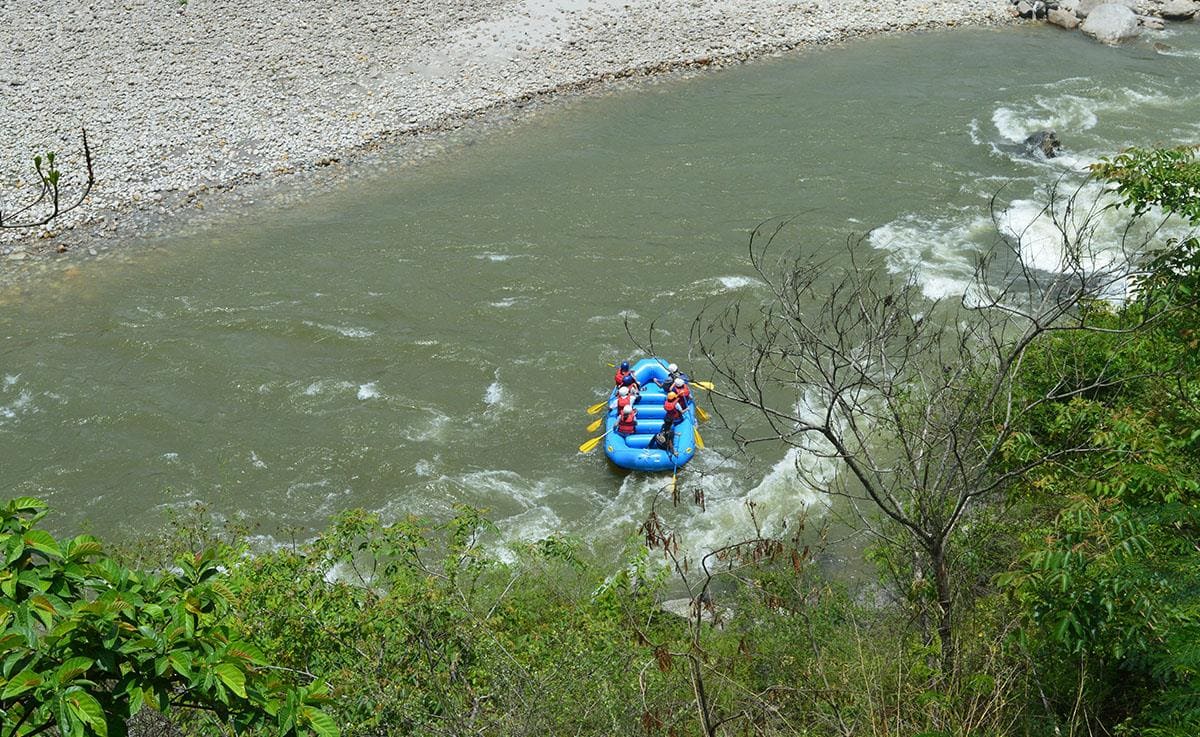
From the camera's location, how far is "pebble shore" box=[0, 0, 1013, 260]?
1700cm

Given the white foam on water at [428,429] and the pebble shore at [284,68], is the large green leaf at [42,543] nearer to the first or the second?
the white foam on water at [428,429]

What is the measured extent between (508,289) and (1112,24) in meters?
15.8

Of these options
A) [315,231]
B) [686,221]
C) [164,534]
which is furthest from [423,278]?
[164,534]

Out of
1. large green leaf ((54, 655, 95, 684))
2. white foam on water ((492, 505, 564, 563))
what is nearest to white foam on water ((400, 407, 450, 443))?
white foam on water ((492, 505, 564, 563))

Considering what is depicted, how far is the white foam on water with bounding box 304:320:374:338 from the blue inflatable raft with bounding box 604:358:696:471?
3.82 meters

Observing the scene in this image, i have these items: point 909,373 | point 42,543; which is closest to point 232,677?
point 42,543

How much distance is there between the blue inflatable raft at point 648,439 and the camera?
1143cm

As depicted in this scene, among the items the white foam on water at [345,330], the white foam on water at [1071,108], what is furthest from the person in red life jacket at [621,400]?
the white foam on water at [1071,108]

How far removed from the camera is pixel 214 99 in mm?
18609

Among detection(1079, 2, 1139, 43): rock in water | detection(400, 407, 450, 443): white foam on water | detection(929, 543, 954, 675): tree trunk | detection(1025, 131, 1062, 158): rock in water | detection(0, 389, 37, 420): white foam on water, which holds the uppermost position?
detection(1079, 2, 1139, 43): rock in water

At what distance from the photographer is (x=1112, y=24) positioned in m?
22.5

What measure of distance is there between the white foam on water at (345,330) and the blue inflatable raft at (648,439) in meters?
3.82

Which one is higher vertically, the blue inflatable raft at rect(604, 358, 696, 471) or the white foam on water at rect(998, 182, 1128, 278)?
the white foam on water at rect(998, 182, 1128, 278)

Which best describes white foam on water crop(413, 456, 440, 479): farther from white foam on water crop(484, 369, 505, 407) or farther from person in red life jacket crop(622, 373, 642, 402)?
person in red life jacket crop(622, 373, 642, 402)
